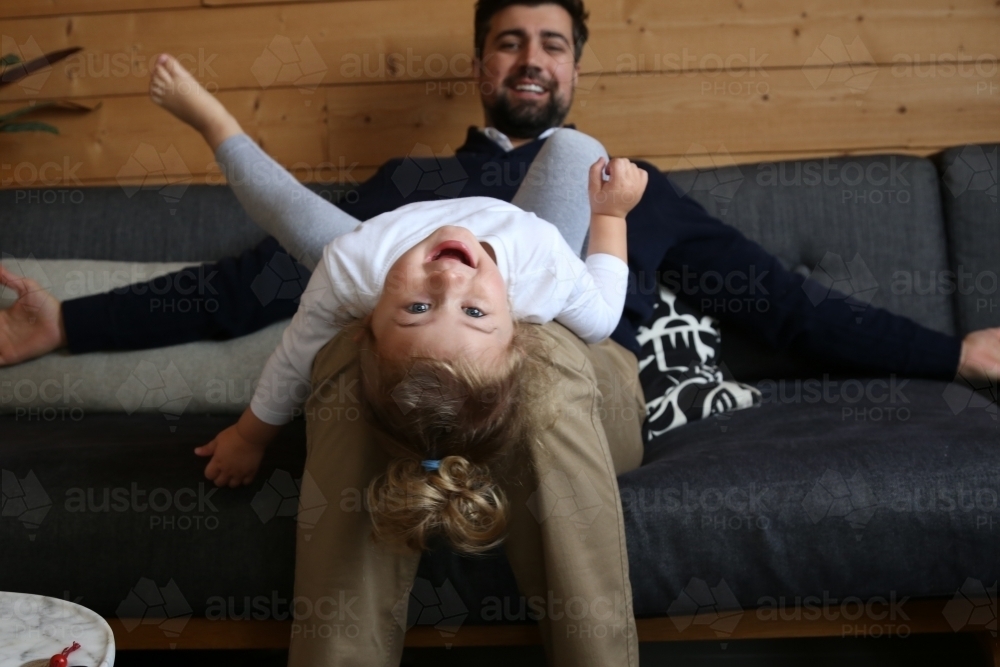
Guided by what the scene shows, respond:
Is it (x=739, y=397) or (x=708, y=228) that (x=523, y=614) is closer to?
(x=739, y=397)

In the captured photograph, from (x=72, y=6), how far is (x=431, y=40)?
3.04 ft

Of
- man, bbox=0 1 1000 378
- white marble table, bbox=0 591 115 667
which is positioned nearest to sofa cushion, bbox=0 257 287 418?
man, bbox=0 1 1000 378

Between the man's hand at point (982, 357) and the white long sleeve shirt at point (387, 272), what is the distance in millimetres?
797

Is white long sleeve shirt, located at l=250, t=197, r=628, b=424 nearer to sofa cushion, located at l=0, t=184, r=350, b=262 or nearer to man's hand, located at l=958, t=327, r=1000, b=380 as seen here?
sofa cushion, located at l=0, t=184, r=350, b=262

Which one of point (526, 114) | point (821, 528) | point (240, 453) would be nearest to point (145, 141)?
point (526, 114)

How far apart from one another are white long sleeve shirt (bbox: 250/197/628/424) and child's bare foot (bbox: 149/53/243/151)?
0.47 m

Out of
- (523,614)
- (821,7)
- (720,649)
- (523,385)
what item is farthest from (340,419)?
(821,7)

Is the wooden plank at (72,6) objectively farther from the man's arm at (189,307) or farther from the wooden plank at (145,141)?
the man's arm at (189,307)

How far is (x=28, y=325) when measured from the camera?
174 centimetres

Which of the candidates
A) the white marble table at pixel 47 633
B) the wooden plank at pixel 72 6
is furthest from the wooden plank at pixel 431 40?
the white marble table at pixel 47 633

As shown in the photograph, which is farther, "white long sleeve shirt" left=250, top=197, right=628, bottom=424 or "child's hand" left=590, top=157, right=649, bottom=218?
"child's hand" left=590, top=157, right=649, bottom=218

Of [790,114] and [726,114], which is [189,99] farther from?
[790,114]

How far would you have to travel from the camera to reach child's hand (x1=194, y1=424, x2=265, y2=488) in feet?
4.33

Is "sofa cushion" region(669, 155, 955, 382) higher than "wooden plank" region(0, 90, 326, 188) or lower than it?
lower
